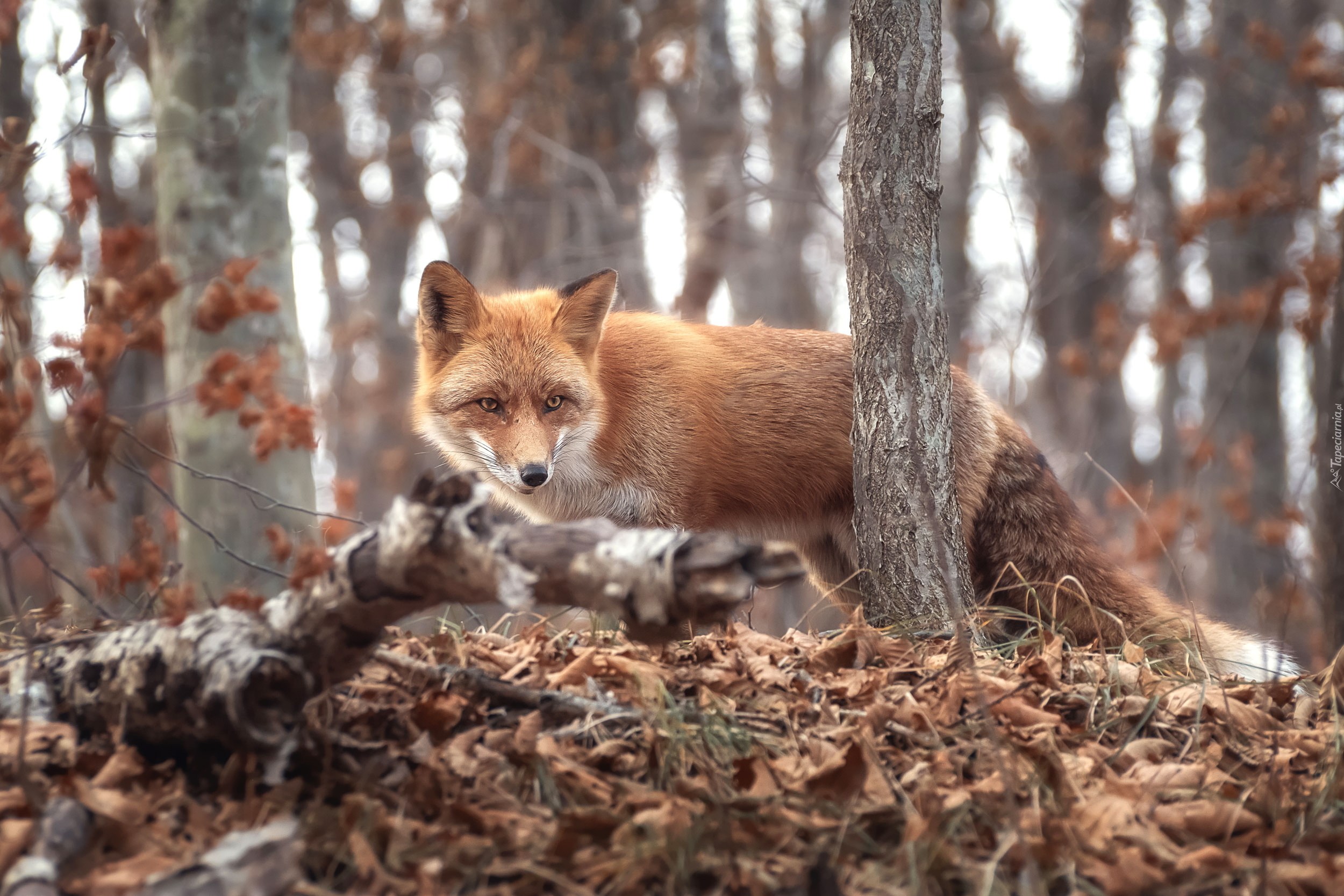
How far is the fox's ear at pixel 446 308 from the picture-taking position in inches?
177

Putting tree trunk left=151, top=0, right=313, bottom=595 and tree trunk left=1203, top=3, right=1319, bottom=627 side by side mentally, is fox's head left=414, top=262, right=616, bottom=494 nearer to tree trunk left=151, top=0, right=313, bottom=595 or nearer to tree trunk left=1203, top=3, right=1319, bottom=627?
tree trunk left=151, top=0, right=313, bottom=595

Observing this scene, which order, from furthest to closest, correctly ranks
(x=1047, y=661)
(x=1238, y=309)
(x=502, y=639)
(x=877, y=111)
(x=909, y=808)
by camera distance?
(x=1238, y=309)
(x=877, y=111)
(x=502, y=639)
(x=1047, y=661)
(x=909, y=808)

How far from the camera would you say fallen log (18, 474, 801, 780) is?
1858mm

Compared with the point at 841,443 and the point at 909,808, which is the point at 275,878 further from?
the point at 841,443

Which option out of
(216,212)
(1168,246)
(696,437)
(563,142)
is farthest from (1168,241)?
(216,212)

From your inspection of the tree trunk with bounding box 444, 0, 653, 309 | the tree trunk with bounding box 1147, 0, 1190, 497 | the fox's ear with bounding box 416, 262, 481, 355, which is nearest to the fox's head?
the fox's ear with bounding box 416, 262, 481, 355

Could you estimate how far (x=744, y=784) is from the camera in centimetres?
229

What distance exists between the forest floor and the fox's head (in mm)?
1483

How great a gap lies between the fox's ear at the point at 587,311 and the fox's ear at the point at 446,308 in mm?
419

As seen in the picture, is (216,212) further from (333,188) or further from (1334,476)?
(333,188)

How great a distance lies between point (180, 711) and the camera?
2.21m

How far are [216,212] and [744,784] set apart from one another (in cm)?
499

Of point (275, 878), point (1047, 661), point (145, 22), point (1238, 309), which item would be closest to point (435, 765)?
point (275, 878)

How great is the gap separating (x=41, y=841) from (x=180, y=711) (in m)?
Answer: 0.36
